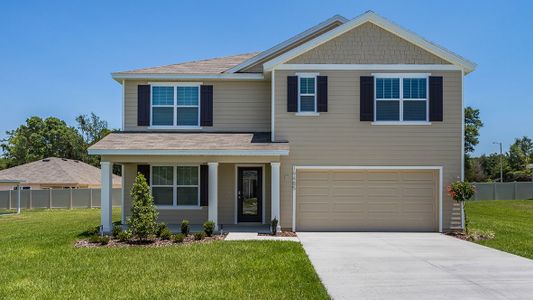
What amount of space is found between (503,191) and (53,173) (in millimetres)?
33410

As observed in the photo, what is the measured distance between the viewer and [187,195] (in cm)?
1839

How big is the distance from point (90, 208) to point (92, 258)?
893 inches

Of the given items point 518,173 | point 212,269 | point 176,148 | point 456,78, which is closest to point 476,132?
point 518,173

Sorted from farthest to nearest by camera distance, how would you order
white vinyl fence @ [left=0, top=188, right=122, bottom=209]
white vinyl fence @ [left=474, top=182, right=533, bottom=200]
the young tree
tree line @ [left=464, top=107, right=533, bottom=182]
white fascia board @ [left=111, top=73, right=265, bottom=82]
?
the young tree → tree line @ [left=464, top=107, right=533, bottom=182] → white vinyl fence @ [left=474, top=182, right=533, bottom=200] → white vinyl fence @ [left=0, top=188, right=122, bottom=209] → white fascia board @ [left=111, top=73, right=265, bottom=82]

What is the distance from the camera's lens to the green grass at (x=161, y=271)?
27.2 feet

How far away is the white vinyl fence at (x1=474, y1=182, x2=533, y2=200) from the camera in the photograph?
3481 centimetres

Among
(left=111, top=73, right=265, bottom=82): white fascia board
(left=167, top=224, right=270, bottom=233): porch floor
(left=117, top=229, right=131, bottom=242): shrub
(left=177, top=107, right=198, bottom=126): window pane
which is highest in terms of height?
(left=111, top=73, right=265, bottom=82): white fascia board

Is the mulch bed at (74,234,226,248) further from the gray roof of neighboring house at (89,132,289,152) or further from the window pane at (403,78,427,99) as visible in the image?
the window pane at (403,78,427,99)

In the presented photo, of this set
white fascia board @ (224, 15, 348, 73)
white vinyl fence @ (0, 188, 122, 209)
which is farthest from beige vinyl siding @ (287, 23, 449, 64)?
white vinyl fence @ (0, 188, 122, 209)

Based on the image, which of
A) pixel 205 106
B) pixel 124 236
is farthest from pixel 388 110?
pixel 124 236

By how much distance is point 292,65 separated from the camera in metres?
16.8

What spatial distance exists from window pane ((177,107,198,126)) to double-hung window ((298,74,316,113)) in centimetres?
399

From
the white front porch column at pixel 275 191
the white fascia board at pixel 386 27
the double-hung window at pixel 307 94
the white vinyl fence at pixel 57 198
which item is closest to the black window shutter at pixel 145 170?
the white front porch column at pixel 275 191

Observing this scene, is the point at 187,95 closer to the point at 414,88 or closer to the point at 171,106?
the point at 171,106
